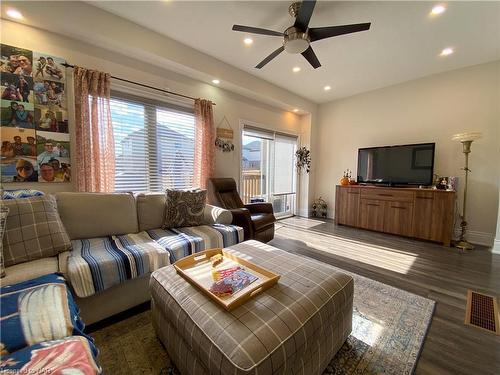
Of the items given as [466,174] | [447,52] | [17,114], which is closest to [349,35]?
[447,52]

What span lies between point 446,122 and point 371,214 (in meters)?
1.87

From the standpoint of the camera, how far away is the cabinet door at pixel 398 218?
338 centimetres

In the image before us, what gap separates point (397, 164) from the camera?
365cm

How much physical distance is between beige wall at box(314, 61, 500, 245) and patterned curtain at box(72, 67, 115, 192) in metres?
4.29

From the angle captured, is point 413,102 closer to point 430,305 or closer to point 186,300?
point 430,305

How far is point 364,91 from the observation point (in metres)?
4.18

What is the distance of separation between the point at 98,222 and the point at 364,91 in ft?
15.9

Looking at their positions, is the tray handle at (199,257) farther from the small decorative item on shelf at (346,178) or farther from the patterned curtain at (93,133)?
the small decorative item on shelf at (346,178)

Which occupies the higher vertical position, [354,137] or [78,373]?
[354,137]

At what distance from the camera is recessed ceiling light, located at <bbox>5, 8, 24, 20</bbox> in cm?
177

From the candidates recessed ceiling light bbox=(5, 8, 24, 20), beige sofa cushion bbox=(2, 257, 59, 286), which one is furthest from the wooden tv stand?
recessed ceiling light bbox=(5, 8, 24, 20)

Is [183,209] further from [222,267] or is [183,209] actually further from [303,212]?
[303,212]

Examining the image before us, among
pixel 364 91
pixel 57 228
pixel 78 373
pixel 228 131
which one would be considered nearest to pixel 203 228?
pixel 57 228

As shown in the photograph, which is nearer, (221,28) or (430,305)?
(430,305)
